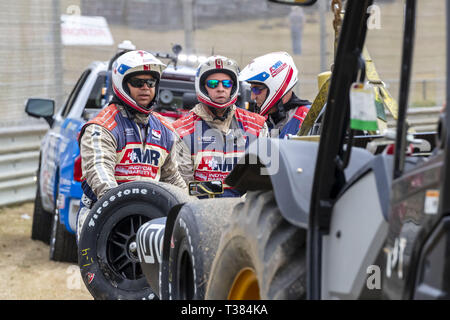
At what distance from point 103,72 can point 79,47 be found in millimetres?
5928

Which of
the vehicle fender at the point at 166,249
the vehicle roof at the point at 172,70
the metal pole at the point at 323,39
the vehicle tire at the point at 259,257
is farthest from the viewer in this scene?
the metal pole at the point at 323,39

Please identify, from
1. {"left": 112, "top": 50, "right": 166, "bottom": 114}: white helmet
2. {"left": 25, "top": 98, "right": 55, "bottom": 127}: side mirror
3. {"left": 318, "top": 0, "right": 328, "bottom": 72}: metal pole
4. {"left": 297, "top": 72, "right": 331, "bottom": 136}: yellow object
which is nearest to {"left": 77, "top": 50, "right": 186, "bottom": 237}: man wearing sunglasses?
{"left": 112, "top": 50, "right": 166, "bottom": 114}: white helmet

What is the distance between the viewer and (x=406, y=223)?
2832mm

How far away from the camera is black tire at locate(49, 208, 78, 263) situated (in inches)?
366

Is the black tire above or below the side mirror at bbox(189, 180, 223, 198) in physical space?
below

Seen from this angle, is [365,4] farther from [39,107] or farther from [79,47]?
[79,47]

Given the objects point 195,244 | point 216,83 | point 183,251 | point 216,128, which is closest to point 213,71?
point 216,83

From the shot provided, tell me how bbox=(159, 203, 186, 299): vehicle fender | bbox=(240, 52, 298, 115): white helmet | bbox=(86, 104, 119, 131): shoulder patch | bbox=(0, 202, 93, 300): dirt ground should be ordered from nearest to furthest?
bbox=(159, 203, 186, 299): vehicle fender, bbox=(86, 104, 119, 131): shoulder patch, bbox=(240, 52, 298, 115): white helmet, bbox=(0, 202, 93, 300): dirt ground

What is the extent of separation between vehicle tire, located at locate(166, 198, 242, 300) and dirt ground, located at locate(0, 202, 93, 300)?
3.66 metres

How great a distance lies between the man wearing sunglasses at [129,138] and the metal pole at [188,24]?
25.4ft

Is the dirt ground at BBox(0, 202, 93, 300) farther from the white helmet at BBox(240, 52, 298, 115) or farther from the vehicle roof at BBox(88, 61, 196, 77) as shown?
the white helmet at BBox(240, 52, 298, 115)

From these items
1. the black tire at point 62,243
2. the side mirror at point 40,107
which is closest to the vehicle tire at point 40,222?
the side mirror at point 40,107

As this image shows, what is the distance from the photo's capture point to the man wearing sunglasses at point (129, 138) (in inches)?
270

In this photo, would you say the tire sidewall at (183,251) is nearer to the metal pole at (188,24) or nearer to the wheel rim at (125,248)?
the wheel rim at (125,248)
